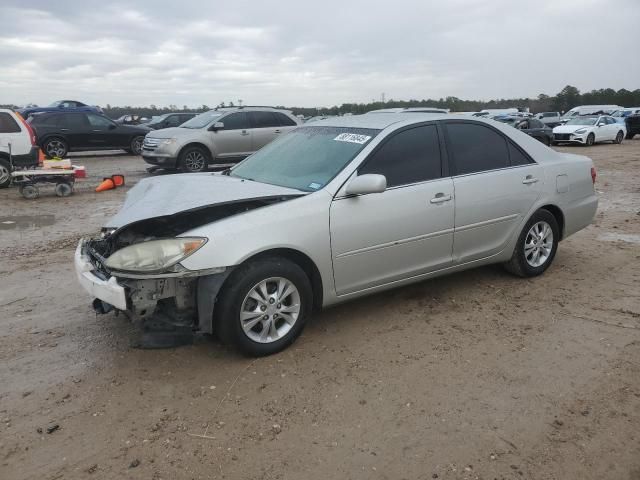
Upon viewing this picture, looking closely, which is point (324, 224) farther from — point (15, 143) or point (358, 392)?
point (15, 143)

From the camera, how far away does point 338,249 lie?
3.88 m

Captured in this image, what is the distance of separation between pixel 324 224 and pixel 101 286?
5.06 feet

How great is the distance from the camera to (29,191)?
1059 centimetres

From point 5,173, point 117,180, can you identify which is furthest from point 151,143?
point 5,173

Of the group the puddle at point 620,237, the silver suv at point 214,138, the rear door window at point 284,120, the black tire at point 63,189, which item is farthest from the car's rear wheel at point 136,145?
the puddle at point 620,237

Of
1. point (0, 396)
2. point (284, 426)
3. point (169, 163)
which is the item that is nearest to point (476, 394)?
point (284, 426)

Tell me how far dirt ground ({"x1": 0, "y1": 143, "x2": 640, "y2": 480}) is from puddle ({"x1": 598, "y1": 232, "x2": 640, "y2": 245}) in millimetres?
1830

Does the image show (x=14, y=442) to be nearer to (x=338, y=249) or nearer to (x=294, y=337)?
(x=294, y=337)

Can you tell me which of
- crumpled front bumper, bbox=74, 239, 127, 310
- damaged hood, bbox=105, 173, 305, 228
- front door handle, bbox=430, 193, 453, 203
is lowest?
crumpled front bumper, bbox=74, 239, 127, 310

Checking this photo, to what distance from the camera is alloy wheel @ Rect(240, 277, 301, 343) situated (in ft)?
11.7

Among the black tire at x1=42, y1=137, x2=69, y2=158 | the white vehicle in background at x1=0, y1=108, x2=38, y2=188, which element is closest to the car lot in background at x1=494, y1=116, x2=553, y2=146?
the black tire at x1=42, y1=137, x2=69, y2=158

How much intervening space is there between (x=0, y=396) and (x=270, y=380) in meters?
1.65

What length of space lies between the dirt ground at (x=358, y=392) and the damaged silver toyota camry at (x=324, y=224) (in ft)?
1.14

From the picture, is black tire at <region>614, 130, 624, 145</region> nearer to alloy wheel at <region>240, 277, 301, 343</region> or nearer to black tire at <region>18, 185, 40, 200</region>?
black tire at <region>18, 185, 40, 200</region>
